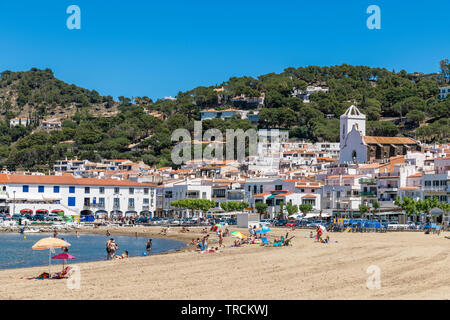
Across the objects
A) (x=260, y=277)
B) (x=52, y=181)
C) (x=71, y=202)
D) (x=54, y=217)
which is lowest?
(x=54, y=217)

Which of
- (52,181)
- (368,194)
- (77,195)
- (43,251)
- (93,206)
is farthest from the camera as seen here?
(93,206)

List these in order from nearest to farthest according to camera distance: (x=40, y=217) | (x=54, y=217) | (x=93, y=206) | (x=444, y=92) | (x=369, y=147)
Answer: (x=40, y=217) < (x=54, y=217) < (x=93, y=206) < (x=369, y=147) < (x=444, y=92)

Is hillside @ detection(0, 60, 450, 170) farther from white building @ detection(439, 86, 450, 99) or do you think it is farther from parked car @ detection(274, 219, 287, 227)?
parked car @ detection(274, 219, 287, 227)

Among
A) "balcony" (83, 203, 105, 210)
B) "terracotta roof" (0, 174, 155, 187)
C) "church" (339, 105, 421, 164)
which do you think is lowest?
"balcony" (83, 203, 105, 210)

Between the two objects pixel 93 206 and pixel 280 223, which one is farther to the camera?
pixel 93 206

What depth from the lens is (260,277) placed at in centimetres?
2234

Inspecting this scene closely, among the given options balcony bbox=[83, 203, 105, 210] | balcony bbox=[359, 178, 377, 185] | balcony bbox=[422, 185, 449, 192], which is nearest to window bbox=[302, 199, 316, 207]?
balcony bbox=[359, 178, 377, 185]

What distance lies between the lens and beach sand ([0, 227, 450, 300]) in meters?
18.6

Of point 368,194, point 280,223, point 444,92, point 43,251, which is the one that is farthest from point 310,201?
point 444,92

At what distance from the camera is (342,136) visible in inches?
4279

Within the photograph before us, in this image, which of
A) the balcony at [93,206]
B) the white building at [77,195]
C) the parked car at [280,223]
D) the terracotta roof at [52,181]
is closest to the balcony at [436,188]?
the parked car at [280,223]

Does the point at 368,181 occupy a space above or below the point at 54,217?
above

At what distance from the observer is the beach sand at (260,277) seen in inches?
733

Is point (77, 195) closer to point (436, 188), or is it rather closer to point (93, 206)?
point (93, 206)
